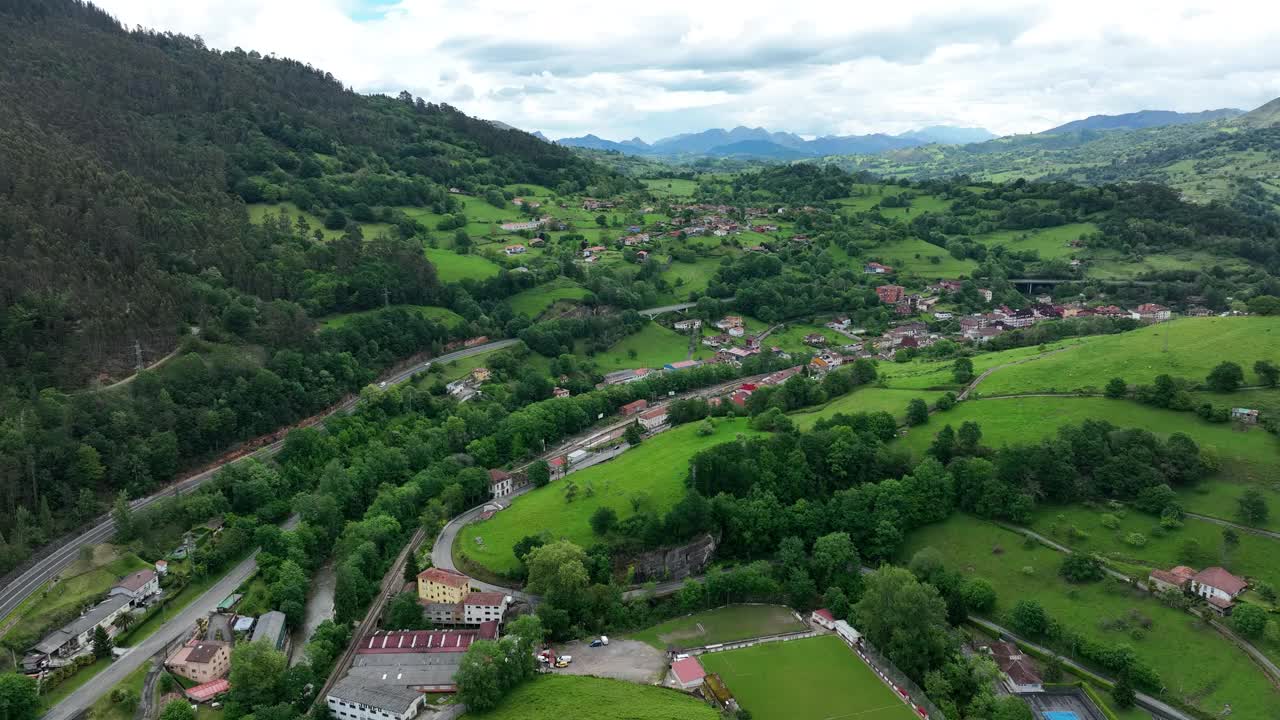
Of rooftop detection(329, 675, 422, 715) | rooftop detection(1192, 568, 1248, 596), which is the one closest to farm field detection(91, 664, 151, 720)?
rooftop detection(329, 675, 422, 715)

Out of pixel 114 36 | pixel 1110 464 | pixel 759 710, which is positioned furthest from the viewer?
pixel 114 36

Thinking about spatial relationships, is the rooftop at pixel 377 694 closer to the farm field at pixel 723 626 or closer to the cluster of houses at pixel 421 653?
the cluster of houses at pixel 421 653

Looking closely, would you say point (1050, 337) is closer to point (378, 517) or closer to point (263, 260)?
point (378, 517)

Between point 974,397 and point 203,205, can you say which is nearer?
point 974,397

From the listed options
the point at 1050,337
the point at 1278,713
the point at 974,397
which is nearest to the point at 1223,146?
the point at 1050,337

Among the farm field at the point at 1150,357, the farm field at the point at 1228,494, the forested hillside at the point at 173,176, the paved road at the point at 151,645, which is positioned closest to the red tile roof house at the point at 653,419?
the farm field at the point at 1150,357

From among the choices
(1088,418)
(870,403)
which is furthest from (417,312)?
(1088,418)
